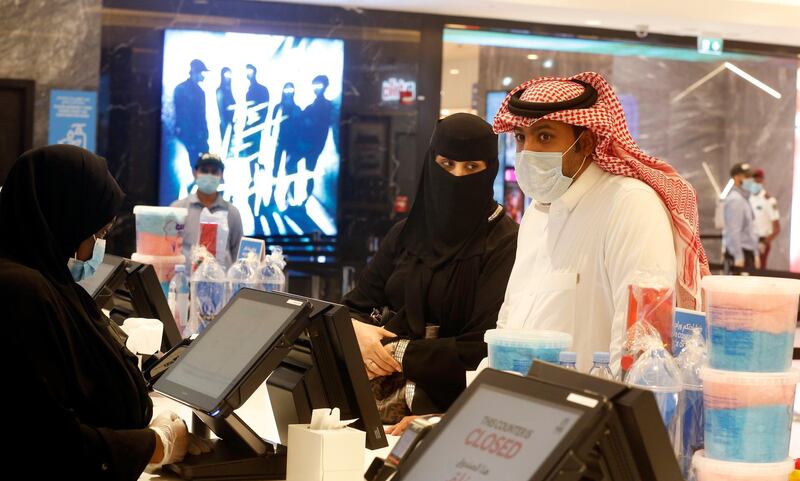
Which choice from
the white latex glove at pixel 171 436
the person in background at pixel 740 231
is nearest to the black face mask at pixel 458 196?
the white latex glove at pixel 171 436

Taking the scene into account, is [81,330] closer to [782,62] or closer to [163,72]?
[163,72]

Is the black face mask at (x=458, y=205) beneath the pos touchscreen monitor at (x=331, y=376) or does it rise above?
above

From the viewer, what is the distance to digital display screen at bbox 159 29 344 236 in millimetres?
9258

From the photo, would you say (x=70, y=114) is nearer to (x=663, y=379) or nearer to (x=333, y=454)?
(x=333, y=454)

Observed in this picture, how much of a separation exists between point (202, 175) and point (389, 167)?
260 cm

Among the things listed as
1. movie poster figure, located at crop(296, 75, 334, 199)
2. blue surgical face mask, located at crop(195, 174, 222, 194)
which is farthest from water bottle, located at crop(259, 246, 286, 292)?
movie poster figure, located at crop(296, 75, 334, 199)

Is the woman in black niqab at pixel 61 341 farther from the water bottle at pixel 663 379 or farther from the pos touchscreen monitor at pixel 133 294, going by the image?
the pos touchscreen monitor at pixel 133 294

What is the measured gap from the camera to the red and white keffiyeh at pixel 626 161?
2.70 metres

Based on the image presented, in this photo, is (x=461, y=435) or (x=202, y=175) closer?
(x=461, y=435)

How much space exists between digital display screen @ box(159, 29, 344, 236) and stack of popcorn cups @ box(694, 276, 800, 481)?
7.91 metres

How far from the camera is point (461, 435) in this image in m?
1.55

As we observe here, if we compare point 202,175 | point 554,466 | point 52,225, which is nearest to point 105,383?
point 52,225

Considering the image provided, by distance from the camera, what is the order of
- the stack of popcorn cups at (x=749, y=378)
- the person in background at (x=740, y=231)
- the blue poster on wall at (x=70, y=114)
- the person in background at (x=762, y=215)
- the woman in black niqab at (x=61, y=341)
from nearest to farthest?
the stack of popcorn cups at (x=749, y=378) < the woman in black niqab at (x=61, y=341) < the blue poster on wall at (x=70, y=114) < the person in background at (x=740, y=231) < the person in background at (x=762, y=215)

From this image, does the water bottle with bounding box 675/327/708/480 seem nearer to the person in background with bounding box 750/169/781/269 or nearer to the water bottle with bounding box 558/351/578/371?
the water bottle with bounding box 558/351/578/371
